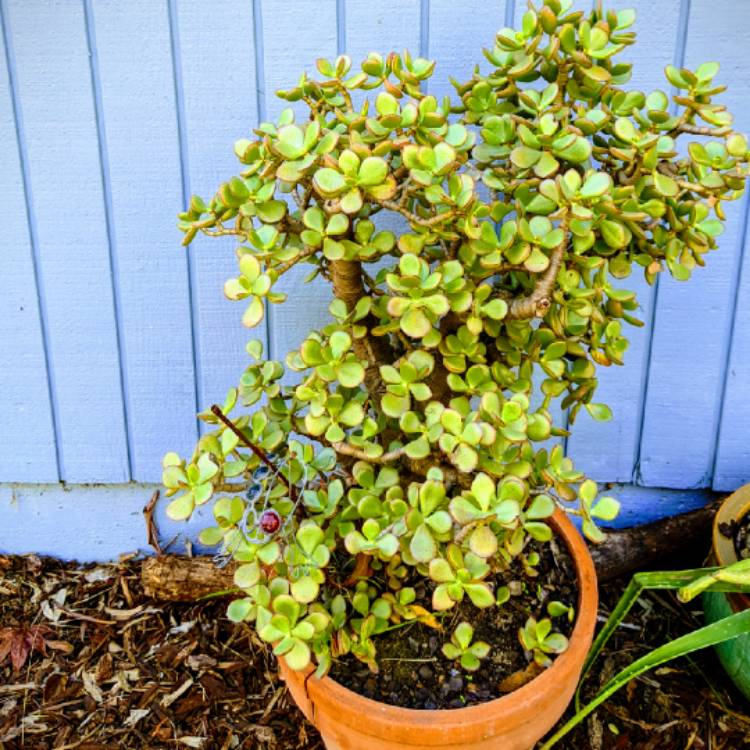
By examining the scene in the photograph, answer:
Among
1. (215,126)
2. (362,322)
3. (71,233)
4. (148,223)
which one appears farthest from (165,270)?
(362,322)

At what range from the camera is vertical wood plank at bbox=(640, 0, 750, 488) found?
169cm

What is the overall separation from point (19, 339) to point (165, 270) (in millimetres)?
404

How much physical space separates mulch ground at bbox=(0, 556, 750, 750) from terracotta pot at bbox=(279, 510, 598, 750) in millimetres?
306

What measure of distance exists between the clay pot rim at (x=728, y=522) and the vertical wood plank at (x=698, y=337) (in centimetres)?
18

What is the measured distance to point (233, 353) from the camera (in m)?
1.96

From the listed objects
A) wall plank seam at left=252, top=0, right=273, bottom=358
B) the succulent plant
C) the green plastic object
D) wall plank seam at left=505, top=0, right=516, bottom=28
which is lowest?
the green plastic object

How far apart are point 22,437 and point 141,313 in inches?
18.2

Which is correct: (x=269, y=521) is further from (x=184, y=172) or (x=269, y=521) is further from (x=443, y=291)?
(x=184, y=172)

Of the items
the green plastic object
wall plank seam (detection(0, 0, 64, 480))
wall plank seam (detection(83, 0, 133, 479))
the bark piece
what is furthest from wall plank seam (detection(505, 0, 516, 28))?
the bark piece

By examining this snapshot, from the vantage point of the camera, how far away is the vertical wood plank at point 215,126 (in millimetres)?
1714

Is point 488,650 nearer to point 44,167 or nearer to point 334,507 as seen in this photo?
point 334,507

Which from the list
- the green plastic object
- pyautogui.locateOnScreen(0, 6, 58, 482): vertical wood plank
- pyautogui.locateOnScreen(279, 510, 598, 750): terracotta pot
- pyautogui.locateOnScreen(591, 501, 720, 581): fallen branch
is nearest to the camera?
pyautogui.locateOnScreen(279, 510, 598, 750): terracotta pot

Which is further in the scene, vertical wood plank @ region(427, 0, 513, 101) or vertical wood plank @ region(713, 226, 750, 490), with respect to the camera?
vertical wood plank @ region(713, 226, 750, 490)

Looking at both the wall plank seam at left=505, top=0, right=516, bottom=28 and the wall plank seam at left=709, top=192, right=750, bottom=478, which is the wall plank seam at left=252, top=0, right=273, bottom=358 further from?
the wall plank seam at left=709, top=192, right=750, bottom=478
